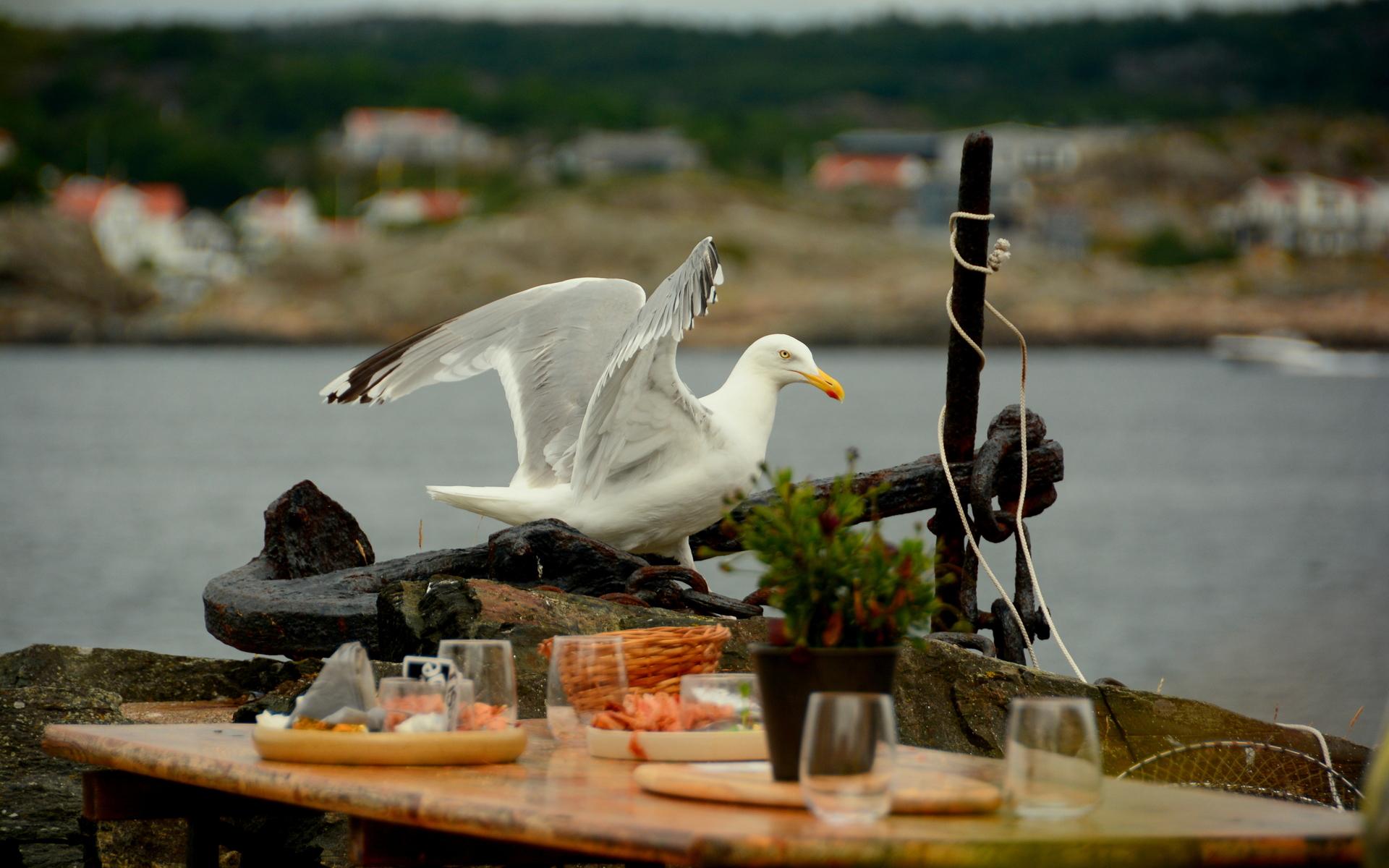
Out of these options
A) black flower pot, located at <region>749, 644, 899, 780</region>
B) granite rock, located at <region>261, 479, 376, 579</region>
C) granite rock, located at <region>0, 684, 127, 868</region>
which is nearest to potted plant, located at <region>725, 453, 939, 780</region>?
black flower pot, located at <region>749, 644, 899, 780</region>

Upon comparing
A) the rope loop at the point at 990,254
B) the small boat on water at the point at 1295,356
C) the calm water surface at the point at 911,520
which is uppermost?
the small boat on water at the point at 1295,356

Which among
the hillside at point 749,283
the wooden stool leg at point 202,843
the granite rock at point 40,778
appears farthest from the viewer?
the hillside at point 749,283

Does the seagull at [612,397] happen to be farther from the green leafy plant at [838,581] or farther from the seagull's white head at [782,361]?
the green leafy plant at [838,581]

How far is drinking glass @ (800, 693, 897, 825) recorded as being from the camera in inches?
112

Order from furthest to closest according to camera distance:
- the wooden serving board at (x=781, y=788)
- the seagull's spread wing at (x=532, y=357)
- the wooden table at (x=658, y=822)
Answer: the seagull's spread wing at (x=532, y=357) < the wooden serving board at (x=781, y=788) < the wooden table at (x=658, y=822)

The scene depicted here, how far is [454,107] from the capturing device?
548 feet

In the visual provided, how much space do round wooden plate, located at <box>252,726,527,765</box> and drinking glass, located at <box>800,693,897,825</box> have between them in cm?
97

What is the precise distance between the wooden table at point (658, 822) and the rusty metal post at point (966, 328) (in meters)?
3.35

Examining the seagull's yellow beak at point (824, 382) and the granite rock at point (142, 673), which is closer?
the granite rock at point (142, 673)

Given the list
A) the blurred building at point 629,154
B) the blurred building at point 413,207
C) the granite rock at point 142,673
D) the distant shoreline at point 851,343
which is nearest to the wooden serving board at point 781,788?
the granite rock at point 142,673

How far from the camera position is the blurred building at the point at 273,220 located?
452 ft

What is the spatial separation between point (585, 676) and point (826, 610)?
75cm

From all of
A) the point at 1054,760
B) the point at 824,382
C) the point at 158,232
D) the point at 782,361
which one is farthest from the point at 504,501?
the point at 158,232

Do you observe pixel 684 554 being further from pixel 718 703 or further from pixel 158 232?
pixel 158 232
